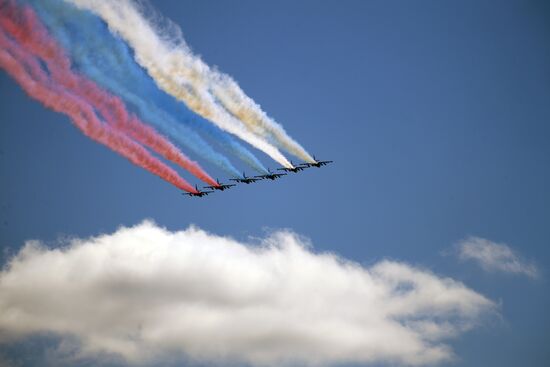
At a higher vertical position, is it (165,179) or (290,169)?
(290,169)

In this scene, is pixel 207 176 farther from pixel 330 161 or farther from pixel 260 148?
pixel 330 161

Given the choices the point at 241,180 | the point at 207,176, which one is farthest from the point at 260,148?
the point at 241,180

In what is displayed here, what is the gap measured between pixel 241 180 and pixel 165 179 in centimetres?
1181

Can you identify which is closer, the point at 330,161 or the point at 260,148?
the point at 260,148

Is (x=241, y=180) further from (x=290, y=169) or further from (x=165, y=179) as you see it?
(x=165, y=179)

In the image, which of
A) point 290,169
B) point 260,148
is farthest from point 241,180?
point 260,148

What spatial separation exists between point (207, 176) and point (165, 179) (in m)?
4.30

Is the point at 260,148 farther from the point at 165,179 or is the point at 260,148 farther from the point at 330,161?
the point at 330,161

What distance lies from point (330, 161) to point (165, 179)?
1881 cm

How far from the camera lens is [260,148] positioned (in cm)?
6269

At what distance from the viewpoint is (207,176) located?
2564 inches

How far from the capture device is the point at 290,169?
73688mm

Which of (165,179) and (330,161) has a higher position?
(330,161)

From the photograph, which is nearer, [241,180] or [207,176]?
[207,176]
